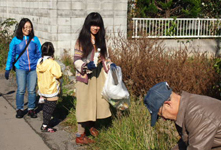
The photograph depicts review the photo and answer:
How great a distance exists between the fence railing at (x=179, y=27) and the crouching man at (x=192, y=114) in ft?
35.3

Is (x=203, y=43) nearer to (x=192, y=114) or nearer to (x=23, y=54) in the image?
(x=23, y=54)

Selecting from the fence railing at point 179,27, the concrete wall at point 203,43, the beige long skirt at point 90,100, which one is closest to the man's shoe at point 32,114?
the beige long skirt at point 90,100

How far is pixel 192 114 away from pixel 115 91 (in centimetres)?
242

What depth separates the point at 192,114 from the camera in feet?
9.99

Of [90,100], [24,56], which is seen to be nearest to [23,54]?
[24,56]

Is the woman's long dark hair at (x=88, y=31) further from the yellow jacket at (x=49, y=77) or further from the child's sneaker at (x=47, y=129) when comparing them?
the child's sneaker at (x=47, y=129)

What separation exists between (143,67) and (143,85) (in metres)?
0.37

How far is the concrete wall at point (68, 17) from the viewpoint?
10.9 m

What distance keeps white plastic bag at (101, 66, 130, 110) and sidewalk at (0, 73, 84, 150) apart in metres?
0.92

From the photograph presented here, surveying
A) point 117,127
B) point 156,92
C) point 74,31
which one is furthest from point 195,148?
point 74,31

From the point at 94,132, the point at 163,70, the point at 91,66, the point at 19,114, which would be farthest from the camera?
the point at 19,114

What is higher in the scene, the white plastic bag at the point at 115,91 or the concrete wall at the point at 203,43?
the concrete wall at the point at 203,43

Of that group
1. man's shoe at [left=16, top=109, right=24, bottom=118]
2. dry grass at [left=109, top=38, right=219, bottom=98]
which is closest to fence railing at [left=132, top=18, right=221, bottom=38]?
dry grass at [left=109, top=38, right=219, bottom=98]

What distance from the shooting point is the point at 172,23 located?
47.8 ft
